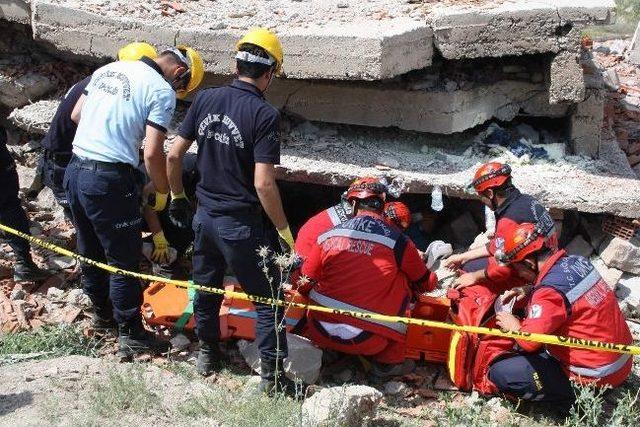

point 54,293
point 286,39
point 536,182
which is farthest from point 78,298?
point 536,182

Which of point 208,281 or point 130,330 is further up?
point 208,281

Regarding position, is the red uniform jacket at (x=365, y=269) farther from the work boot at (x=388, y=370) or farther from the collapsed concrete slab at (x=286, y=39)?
the collapsed concrete slab at (x=286, y=39)

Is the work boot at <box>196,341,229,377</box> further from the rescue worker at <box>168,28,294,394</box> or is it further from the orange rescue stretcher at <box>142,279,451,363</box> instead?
the rescue worker at <box>168,28,294,394</box>

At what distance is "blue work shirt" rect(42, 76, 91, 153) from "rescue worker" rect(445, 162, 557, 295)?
274 centimetres

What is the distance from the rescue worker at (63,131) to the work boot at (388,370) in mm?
2527

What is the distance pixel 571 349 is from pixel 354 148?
2743mm

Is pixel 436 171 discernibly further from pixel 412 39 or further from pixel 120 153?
pixel 120 153

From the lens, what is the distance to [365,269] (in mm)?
4637

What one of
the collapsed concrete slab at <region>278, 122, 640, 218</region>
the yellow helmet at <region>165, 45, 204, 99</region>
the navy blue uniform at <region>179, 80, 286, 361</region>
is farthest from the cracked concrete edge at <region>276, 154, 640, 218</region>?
the navy blue uniform at <region>179, 80, 286, 361</region>

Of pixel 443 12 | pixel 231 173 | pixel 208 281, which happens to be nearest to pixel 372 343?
pixel 208 281

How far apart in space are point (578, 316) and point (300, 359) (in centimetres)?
168

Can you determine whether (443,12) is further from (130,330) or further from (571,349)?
(130,330)

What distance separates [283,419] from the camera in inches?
148

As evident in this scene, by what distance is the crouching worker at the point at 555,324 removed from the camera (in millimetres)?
4156
